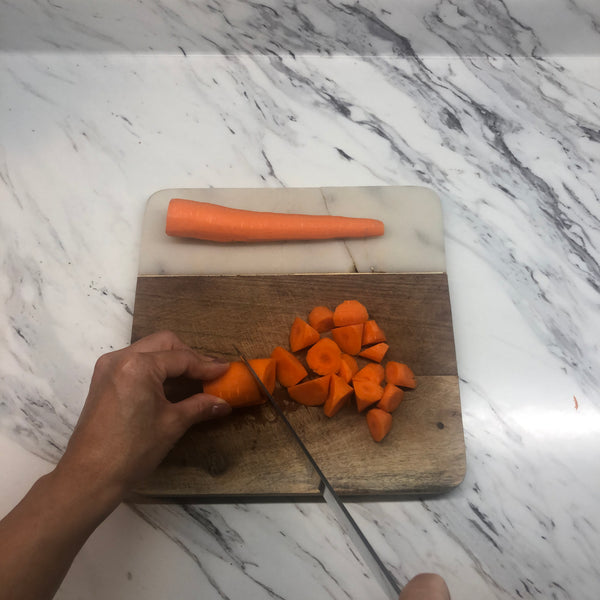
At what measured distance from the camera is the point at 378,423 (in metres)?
1.28

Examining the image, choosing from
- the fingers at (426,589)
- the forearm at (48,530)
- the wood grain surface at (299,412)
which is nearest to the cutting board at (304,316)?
the wood grain surface at (299,412)

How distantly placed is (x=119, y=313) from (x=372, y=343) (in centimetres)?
77

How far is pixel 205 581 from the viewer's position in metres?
0.94

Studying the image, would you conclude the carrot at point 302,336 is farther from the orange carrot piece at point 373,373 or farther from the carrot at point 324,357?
the orange carrot piece at point 373,373

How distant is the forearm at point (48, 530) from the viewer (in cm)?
96

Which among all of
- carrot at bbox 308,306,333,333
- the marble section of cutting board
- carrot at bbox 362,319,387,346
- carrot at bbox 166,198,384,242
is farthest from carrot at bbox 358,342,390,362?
carrot at bbox 166,198,384,242

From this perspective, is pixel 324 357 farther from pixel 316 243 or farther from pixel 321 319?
pixel 316 243

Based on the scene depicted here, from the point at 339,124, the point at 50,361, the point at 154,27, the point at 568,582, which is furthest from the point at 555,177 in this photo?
the point at 50,361

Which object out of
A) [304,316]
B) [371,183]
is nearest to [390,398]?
[304,316]

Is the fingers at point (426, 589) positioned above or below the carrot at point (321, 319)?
above

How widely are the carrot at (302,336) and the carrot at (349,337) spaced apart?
58mm

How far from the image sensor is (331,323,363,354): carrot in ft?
4.57

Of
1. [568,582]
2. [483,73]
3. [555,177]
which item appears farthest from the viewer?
[483,73]

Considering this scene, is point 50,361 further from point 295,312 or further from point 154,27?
point 154,27
